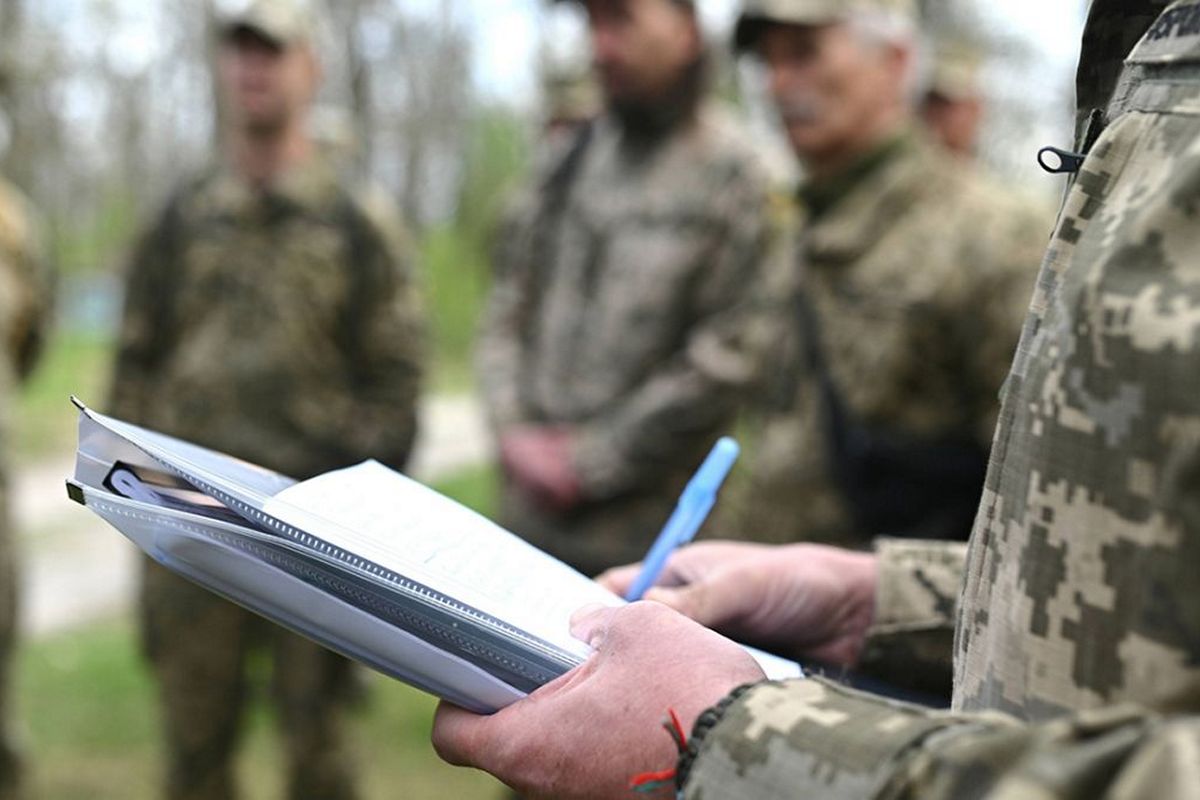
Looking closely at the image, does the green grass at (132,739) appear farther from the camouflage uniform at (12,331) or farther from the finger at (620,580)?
the finger at (620,580)

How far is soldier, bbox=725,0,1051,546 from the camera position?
9.18 feet

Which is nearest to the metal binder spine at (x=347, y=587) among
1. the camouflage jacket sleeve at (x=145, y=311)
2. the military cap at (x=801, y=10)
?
the military cap at (x=801, y=10)

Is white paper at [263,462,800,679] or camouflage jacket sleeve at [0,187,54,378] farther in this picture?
camouflage jacket sleeve at [0,187,54,378]

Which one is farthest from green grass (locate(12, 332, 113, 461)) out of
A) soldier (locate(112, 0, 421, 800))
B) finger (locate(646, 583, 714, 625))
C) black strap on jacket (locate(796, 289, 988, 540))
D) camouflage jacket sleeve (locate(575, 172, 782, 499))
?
finger (locate(646, 583, 714, 625))

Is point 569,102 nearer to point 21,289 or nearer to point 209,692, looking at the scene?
point 21,289

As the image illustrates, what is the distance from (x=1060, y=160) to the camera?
3.26ft

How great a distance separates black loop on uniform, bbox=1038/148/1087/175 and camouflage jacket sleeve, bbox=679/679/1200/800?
398 millimetres

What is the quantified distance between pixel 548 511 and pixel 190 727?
1.16 metres

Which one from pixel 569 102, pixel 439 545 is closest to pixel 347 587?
pixel 439 545

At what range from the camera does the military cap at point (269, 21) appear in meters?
3.87

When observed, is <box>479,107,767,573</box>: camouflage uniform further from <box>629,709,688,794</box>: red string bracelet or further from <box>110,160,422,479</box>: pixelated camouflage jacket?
<box>629,709,688,794</box>: red string bracelet

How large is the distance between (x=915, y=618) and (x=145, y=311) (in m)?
2.95

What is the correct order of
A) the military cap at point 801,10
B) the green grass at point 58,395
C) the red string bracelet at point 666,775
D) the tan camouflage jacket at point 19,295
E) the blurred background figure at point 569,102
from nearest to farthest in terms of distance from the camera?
the red string bracelet at point 666,775 < the military cap at point 801,10 < the tan camouflage jacket at point 19,295 < the blurred background figure at point 569,102 < the green grass at point 58,395

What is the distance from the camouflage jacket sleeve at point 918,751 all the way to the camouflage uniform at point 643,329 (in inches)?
102
